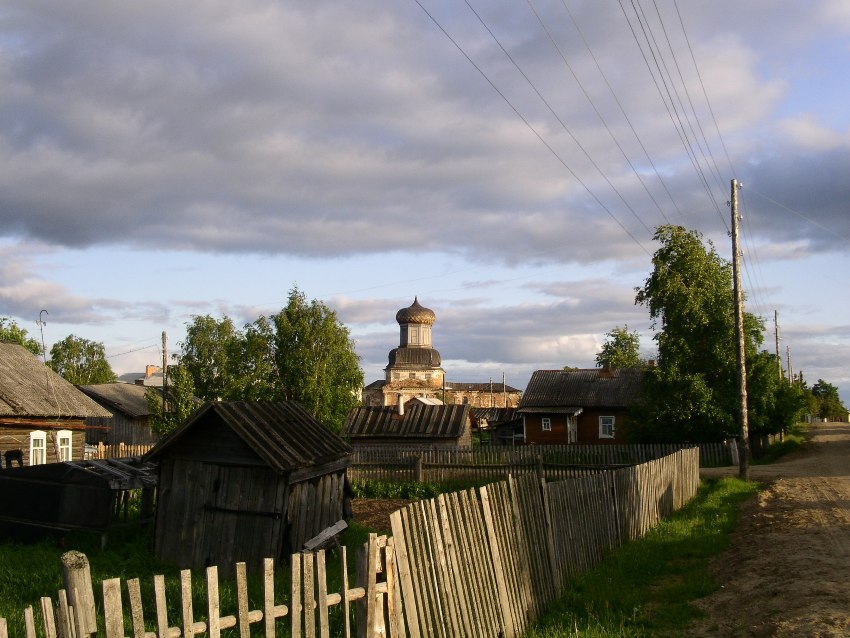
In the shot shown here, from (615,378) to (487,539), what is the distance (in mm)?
41759

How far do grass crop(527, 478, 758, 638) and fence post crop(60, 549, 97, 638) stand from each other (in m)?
4.60

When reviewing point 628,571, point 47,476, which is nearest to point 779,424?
point 628,571

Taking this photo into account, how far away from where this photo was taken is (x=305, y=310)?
4316 centimetres

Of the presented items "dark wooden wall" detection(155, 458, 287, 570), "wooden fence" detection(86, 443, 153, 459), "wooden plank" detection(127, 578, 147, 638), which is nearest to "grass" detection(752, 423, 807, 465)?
"wooden fence" detection(86, 443, 153, 459)

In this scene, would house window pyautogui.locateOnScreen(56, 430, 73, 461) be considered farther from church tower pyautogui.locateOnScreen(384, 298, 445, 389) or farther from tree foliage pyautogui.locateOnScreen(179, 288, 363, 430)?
church tower pyautogui.locateOnScreen(384, 298, 445, 389)

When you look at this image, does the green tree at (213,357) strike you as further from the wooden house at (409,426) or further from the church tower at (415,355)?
the church tower at (415,355)

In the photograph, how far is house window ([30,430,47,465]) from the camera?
83.0 feet

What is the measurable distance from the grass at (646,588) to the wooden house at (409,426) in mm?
20174

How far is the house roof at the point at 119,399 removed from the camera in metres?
47.2

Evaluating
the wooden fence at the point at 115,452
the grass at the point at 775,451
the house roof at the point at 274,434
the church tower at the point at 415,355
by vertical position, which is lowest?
the grass at the point at 775,451

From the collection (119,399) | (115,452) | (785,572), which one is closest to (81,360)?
(119,399)

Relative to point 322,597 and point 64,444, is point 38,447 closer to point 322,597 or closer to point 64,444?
point 64,444

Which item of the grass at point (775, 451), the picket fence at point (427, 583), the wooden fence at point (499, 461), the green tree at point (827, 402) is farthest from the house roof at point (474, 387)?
the picket fence at point (427, 583)

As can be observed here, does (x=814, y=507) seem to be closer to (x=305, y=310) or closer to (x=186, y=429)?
(x=186, y=429)
